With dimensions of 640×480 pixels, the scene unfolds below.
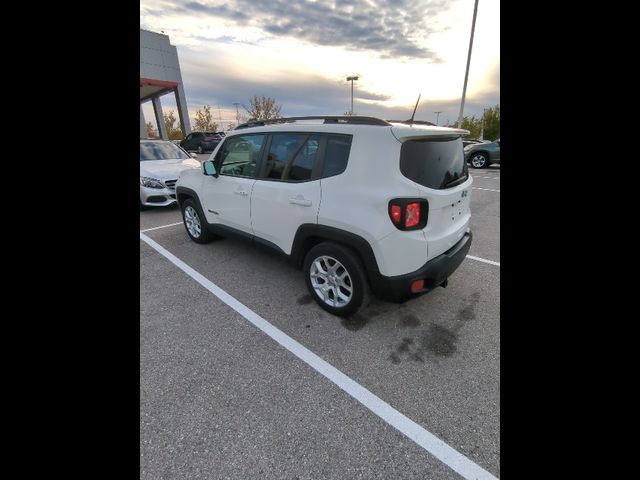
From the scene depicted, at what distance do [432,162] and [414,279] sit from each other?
0.93m

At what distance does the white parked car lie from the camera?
6.18m

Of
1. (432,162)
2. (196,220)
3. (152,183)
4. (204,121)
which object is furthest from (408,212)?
(204,121)

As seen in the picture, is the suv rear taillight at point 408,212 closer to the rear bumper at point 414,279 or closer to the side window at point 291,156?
the rear bumper at point 414,279

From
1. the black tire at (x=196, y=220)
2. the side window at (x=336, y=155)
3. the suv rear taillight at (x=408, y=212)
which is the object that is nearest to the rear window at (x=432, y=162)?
the suv rear taillight at (x=408, y=212)

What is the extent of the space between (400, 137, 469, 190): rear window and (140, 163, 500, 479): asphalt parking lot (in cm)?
123

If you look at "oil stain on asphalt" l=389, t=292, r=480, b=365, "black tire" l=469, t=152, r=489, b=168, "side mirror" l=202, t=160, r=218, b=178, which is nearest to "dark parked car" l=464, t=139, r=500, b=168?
"black tire" l=469, t=152, r=489, b=168

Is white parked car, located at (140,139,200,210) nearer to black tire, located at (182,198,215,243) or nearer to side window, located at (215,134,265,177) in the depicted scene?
black tire, located at (182,198,215,243)

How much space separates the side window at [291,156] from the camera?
108 inches

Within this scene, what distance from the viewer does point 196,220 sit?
4.52 metres

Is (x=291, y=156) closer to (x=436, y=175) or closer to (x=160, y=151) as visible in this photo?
(x=436, y=175)
